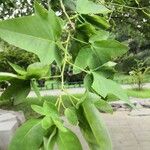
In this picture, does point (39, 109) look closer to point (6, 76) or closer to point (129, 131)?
point (6, 76)

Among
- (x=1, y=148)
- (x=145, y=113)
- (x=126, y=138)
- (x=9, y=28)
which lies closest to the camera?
(x=9, y=28)

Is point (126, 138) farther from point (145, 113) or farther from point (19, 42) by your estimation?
point (19, 42)

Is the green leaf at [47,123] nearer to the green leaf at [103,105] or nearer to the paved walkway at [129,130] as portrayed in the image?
the green leaf at [103,105]

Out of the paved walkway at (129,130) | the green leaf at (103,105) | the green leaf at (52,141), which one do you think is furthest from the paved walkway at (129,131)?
the green leaf at (52,141)

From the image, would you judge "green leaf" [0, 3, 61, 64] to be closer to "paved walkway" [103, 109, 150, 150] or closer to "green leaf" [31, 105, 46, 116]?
"green leaf" [31, 105, 46, 116]

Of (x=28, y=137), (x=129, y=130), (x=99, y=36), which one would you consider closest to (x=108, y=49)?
(x=99, y=36)

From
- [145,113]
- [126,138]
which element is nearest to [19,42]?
[126,138]
